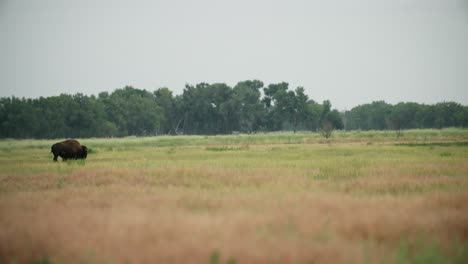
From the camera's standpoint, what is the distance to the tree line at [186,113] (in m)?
102

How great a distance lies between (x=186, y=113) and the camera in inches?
5330

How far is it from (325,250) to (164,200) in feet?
19.0

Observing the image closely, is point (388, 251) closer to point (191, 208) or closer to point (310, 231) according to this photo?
point (310, 231)

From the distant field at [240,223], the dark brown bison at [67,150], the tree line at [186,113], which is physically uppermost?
the tree line at [186,113]

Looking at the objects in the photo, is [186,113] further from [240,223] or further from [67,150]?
[240,223]

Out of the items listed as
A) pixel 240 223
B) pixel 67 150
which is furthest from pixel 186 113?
pixel 240 223

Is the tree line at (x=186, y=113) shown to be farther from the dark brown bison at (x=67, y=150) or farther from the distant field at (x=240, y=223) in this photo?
the distant field at (x=240, y=223)

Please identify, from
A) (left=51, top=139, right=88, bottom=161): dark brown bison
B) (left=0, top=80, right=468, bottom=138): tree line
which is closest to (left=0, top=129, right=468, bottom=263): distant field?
(left=51, top=139, right=88, bottom=161): dark brown bison

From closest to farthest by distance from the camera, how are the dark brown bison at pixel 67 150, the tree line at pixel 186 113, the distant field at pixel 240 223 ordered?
the distant field at pixel 240 223 < the dark brown bison at pixel 67 150 < the tree line at pixel 186 113

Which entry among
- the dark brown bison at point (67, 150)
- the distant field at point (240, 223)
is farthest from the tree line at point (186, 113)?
the distant field at point (240, 223)

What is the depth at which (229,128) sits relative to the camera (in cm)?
13250

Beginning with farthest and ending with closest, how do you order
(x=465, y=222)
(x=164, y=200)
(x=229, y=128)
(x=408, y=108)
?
(x=408, y=108), (x=229, y=128), (x=164, y=200), (x=465, y=222)

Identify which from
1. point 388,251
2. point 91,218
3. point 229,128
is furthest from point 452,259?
point 229,128

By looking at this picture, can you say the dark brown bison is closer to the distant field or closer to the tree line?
the distant field
